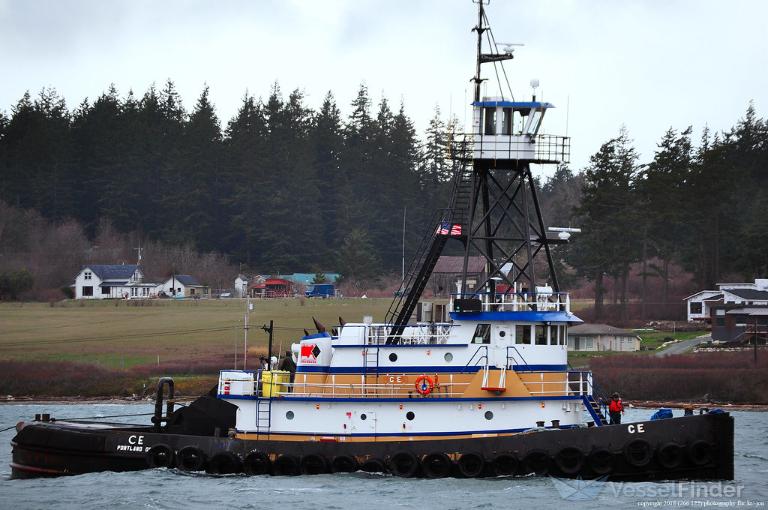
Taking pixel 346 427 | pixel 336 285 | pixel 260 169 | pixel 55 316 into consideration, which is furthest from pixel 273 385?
pixel 260 169

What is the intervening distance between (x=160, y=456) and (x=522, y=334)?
9061mm

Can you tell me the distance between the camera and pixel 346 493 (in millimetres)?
27000

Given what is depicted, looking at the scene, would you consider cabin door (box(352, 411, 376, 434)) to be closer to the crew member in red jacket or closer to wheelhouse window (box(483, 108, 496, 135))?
the crew member in red jacket

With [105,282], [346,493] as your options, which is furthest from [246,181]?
[346,493]

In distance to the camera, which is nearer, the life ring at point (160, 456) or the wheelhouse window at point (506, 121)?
the life ring at point (160, 456)

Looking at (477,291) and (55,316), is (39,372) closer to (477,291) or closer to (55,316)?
(55,316)

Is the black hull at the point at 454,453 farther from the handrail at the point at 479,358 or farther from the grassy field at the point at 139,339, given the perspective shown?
the grassy field at the point at 139,339

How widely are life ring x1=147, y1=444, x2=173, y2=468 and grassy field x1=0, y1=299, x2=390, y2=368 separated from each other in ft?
82.2

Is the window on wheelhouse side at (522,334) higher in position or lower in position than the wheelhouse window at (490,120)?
lower

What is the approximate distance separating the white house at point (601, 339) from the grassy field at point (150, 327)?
9702mm

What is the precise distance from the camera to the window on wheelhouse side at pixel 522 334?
2877 cm

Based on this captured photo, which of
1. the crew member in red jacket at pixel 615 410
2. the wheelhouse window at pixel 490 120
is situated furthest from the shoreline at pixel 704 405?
the wheelhouse window at pixel 490 120

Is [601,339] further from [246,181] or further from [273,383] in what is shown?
[246,181]

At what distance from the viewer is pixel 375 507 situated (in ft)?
85.1
